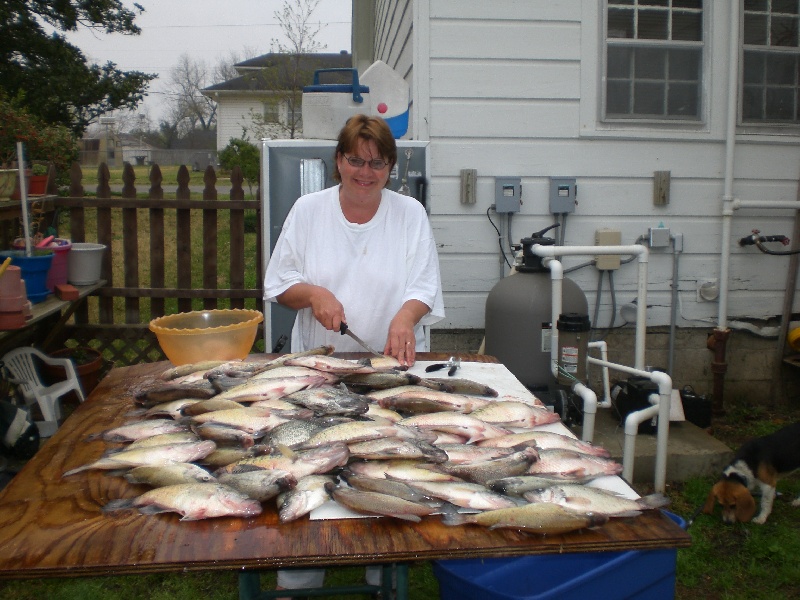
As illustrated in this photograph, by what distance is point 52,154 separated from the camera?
6836mm

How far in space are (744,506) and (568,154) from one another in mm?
2705

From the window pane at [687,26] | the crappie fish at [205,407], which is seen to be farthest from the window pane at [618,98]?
the crappie fish at [205,407]

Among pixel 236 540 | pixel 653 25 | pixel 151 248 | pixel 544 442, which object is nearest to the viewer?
pixel 236 540

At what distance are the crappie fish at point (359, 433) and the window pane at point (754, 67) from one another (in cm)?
499

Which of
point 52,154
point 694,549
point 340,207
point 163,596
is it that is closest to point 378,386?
point 340,207

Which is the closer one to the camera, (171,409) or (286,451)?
(286,451)

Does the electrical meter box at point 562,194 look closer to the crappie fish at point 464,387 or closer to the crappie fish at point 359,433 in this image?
the crappie fish at point 464,387

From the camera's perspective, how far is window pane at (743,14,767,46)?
18.4 ft

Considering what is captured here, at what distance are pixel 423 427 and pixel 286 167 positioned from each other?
3.19 m

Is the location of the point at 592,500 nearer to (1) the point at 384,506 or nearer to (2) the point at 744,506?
(1) the point at 384,506

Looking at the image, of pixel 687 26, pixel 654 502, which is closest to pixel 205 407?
pixel 654 502

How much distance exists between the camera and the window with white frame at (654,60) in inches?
213

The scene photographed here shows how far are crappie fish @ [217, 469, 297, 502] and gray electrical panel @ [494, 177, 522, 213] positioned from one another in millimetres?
3905

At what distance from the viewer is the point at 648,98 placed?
18.1 ft
